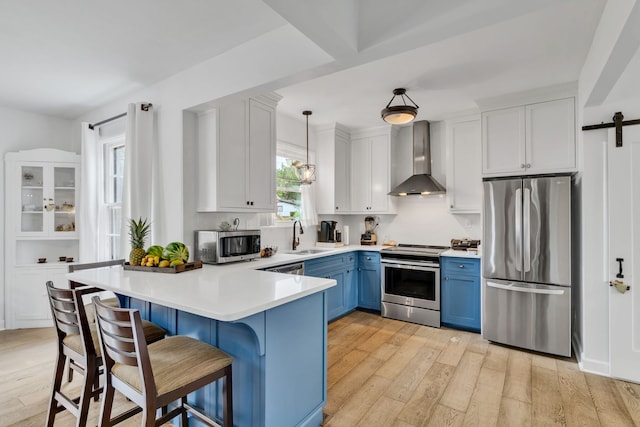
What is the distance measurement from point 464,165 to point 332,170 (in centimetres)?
175

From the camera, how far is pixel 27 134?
4.11m

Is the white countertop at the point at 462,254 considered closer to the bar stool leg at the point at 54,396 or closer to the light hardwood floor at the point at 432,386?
the light hardwood floor at the point at 432,386

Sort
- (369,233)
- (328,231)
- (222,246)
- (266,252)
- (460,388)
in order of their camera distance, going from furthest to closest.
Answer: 1. (369,233)
2. (328,231)
3. (266,252)
4. (222,246)
5. (460,388)

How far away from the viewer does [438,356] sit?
3.16m

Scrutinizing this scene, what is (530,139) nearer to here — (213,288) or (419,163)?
(419,163)

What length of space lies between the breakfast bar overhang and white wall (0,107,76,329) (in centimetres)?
269

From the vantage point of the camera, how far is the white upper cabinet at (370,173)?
479 centimetres

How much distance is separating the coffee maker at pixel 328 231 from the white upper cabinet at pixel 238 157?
1.43 meters

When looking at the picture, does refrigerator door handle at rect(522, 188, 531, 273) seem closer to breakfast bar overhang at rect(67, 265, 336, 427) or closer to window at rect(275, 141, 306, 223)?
breakfast bar overhang at rect(67, 265, 336, 427)

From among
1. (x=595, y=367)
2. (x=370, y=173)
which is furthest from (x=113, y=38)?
(x=595, y=367)

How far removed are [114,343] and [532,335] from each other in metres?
3.56

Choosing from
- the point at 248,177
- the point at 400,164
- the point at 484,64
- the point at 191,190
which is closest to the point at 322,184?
the point at 400,164

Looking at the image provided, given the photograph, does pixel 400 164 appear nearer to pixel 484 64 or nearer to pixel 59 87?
pixel 484 64

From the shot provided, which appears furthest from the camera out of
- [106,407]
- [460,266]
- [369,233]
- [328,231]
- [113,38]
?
[369,233]
